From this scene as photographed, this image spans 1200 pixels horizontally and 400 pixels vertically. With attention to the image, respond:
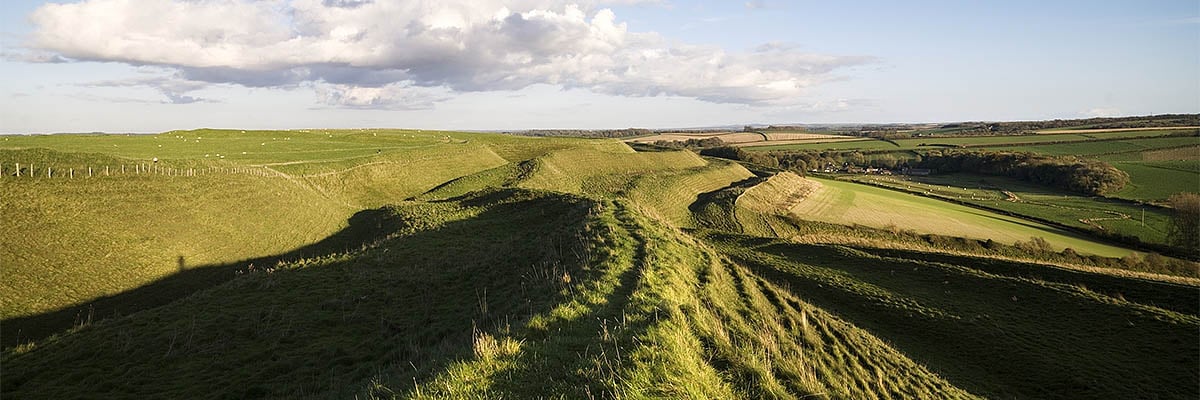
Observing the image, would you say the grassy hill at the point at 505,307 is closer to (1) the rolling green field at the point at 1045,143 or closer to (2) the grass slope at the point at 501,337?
(2) the grass slope at the point at 501,337

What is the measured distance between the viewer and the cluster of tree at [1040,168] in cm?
8681

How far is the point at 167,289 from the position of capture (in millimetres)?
24750

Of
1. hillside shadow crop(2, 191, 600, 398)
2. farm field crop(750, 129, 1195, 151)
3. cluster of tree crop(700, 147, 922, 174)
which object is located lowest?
hillside shadow crop(2, 191, 600, 398)

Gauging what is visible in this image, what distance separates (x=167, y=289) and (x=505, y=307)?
838 inches

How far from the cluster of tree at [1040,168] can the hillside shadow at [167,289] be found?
110m

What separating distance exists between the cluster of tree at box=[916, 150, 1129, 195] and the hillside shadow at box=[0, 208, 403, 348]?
360 feet

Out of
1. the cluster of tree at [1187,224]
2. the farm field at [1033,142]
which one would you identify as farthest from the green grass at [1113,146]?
the cluster of tree at [1187,224]

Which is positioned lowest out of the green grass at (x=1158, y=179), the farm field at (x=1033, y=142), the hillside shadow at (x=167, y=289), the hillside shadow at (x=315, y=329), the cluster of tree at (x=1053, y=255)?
the cluster of tree at (x=1053, y=255)

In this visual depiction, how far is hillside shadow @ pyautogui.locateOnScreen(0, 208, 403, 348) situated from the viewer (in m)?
19.5

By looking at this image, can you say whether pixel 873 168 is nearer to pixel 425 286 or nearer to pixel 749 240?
pixel 749 240

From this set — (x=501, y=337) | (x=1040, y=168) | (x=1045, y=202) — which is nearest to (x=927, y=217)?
(x=1045, y=202)

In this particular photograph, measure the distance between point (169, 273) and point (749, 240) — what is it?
34.9 metres

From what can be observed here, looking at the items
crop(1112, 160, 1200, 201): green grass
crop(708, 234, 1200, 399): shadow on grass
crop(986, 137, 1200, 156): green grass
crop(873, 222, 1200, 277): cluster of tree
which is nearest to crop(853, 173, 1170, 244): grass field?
crop(1112, 160, 1200, 201): green grass

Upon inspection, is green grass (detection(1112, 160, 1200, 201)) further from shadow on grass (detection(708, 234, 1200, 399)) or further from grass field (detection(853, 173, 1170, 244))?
shadow on grass (detection(708, 234, 1200, 399))
